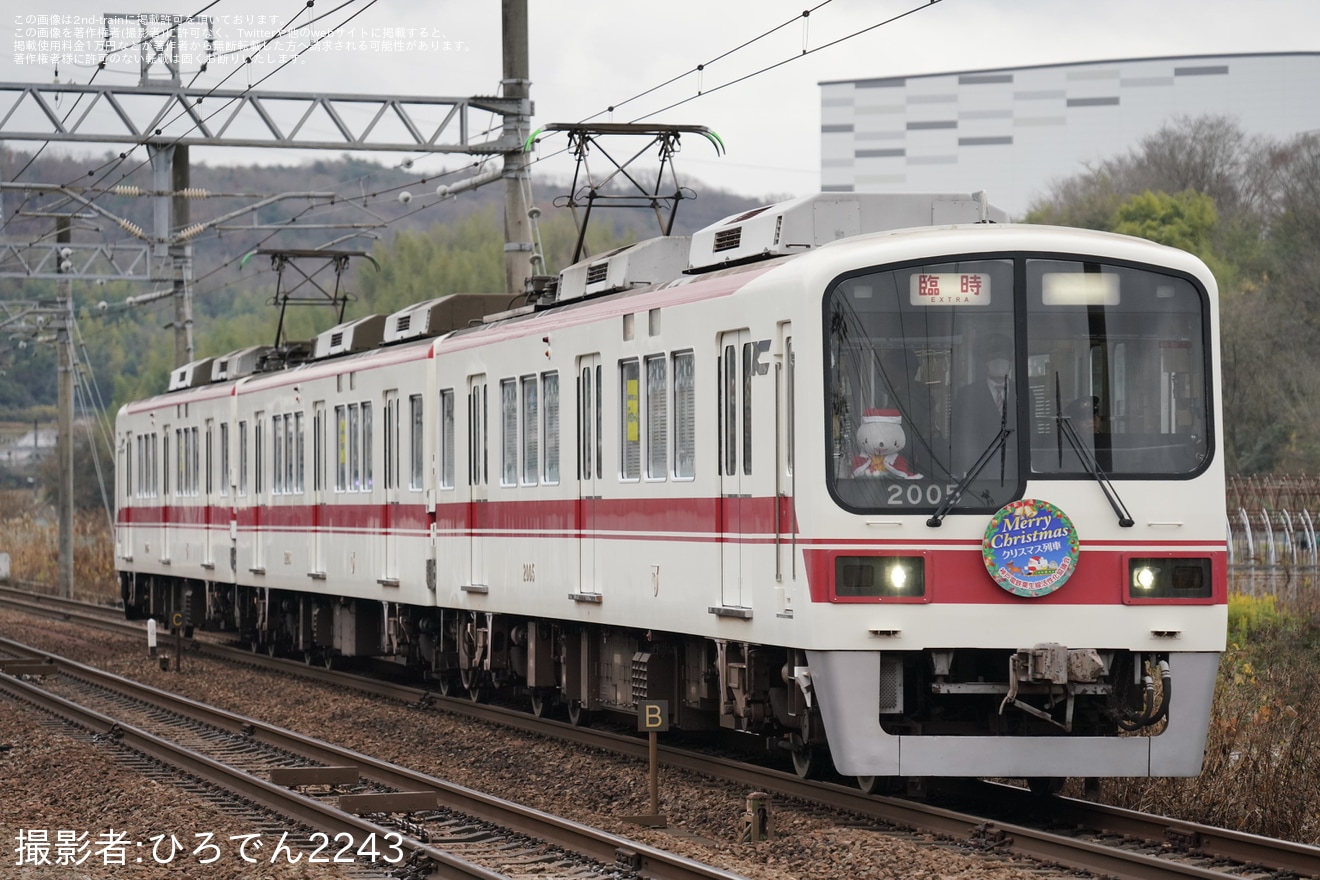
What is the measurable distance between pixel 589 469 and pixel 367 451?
6.12 meters

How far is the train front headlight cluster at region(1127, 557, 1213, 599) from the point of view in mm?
10281

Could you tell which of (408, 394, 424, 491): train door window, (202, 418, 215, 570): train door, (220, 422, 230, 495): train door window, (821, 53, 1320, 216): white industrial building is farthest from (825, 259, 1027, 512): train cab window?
(821, 53, 1320, 216): white industrial building

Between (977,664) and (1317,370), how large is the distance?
29853 mm

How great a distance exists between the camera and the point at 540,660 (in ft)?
50.8

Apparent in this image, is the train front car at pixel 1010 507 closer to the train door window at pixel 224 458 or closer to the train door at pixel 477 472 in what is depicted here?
the train door at pixel 477 472

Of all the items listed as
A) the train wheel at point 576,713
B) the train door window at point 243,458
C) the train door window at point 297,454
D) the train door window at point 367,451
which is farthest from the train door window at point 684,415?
the train door window at point 243,458

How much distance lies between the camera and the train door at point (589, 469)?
13.6 metres

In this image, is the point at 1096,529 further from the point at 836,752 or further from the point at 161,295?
the point at 161,295

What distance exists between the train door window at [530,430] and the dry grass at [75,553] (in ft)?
83.6

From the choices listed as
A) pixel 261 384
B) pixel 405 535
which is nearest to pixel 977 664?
pixel 405 535

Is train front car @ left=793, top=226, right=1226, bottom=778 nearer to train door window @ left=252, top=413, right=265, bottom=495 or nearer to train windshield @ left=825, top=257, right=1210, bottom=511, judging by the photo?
train windshield @ left=825, top=257, right=1210, bottom=511

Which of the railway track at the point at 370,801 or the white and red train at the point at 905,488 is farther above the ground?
the white and red train at the point at 905,488

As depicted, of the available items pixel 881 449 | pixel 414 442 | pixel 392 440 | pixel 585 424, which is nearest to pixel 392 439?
pixel 392 440

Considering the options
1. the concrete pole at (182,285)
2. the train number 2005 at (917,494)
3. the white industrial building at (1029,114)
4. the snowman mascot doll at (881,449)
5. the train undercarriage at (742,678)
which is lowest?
the train undercarriage at (742,678)
